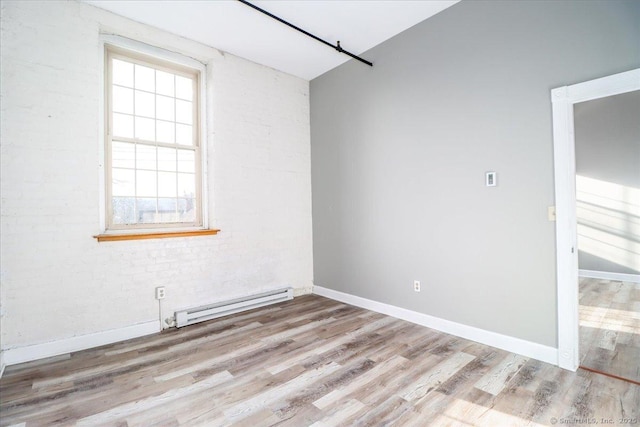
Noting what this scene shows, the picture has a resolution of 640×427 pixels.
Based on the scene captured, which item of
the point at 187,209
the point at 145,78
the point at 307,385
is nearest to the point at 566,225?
the point at 307,385

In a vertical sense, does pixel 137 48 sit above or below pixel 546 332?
above

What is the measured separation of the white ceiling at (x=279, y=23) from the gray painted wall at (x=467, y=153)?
0.85 feet

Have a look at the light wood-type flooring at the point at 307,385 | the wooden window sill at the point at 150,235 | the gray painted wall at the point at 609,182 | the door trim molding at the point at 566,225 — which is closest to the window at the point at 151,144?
the wooden window sill at the point at 150,235

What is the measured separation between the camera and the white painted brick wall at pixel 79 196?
104 inches

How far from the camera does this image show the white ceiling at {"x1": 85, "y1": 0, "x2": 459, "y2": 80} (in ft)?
9.91

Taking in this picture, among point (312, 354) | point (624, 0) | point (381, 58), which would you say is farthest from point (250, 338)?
point (624, 0)

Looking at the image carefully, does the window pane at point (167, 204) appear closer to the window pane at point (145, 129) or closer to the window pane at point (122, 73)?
the window pane at point (145, 129)

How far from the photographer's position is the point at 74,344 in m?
2.84

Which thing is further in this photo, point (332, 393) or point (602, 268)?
Answer: point (602, 268)

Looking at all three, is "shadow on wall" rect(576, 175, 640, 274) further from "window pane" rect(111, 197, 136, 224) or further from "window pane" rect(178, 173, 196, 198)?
"window pane" rect(111, 197, 136, 224)

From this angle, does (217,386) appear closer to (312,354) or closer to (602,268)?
(312,354)

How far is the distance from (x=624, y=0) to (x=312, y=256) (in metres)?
4.18

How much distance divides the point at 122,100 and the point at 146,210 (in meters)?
1.24

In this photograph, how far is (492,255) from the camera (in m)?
2.81
